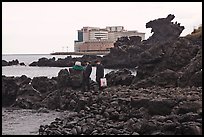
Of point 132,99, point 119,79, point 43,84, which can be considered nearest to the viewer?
point 132,99

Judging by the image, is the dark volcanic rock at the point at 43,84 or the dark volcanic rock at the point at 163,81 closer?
the dark volcanic rock at the point at 163,81

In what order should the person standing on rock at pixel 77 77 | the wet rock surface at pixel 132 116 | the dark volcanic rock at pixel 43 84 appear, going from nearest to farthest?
the wet rock surface at pixel 132 116, the person standing on rock at pixel 77 77, the dark volcanic rock at pixel 43 84

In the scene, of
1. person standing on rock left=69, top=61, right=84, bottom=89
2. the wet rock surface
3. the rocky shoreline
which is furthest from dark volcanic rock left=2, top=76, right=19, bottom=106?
the wet rock surface

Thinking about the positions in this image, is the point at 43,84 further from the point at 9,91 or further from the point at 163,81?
the point at 163,81

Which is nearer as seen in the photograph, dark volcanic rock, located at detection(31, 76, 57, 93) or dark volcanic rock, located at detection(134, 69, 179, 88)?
dark volcanic rock, located at detection(134, 69, 179, 88)

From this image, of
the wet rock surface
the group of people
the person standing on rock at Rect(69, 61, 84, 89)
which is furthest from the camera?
the person standing on rock at Rect(69, 61, 84, 89)

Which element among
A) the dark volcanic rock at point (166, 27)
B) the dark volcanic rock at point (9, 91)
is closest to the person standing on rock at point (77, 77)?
the dark volcanic rock at point (9, 91)

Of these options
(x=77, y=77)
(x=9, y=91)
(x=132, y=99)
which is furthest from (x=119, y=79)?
(x=132, y=99)

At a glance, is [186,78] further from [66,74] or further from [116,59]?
[116,59]

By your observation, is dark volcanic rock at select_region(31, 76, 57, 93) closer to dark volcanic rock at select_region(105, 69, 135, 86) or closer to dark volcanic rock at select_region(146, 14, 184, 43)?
dark volcanic rock at select_region(105, 69, 135, 86)

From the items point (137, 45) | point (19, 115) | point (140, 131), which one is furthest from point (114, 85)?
point (137, 45)

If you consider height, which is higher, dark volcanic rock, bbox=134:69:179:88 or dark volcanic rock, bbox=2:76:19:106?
dark volcanic rock, bbox=134:69:179:88

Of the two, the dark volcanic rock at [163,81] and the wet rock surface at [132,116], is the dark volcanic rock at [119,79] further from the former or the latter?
the wet rock surface at [132,116]

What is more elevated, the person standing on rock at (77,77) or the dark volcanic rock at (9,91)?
the person standing on rock at (77,77)
